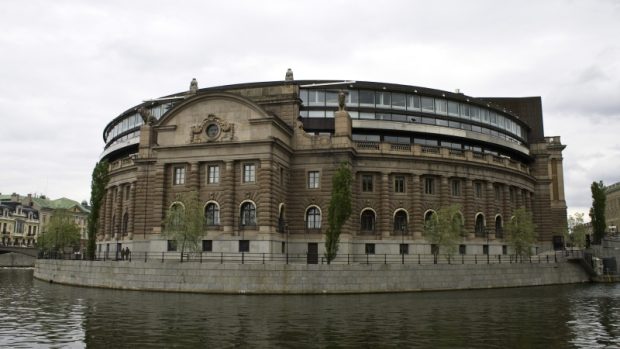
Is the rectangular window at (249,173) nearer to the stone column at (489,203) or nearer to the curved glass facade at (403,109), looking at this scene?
the curved glass facade at (403,109)

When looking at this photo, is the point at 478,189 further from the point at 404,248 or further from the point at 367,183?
the point at 367,183

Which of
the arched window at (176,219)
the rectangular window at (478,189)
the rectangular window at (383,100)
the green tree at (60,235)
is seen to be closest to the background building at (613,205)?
the rectangular window at (478,189)

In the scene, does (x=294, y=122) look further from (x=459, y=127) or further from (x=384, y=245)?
(x=459, y=127)

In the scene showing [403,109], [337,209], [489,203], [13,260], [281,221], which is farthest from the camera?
[13,260]

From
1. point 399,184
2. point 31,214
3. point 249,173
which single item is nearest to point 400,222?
point 399,184

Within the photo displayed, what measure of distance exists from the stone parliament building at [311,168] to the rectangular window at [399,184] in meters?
0.10

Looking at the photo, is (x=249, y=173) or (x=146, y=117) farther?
(x=146, y=117)

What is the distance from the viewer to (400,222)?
175ft

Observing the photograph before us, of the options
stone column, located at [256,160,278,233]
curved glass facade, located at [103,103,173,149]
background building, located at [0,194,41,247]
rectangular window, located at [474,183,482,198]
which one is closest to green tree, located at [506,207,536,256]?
rectangular window, located at [474,183,482,198]

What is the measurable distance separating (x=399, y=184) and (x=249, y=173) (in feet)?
54.2

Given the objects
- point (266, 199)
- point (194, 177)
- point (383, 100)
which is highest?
point (383, 100)

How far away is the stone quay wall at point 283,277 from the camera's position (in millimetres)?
36906

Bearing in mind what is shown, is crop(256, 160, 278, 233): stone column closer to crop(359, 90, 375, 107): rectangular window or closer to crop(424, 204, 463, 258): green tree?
crop(424, 204, 463, 258): green tree

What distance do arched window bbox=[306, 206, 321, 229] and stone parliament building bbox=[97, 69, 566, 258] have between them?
0.33 feet
